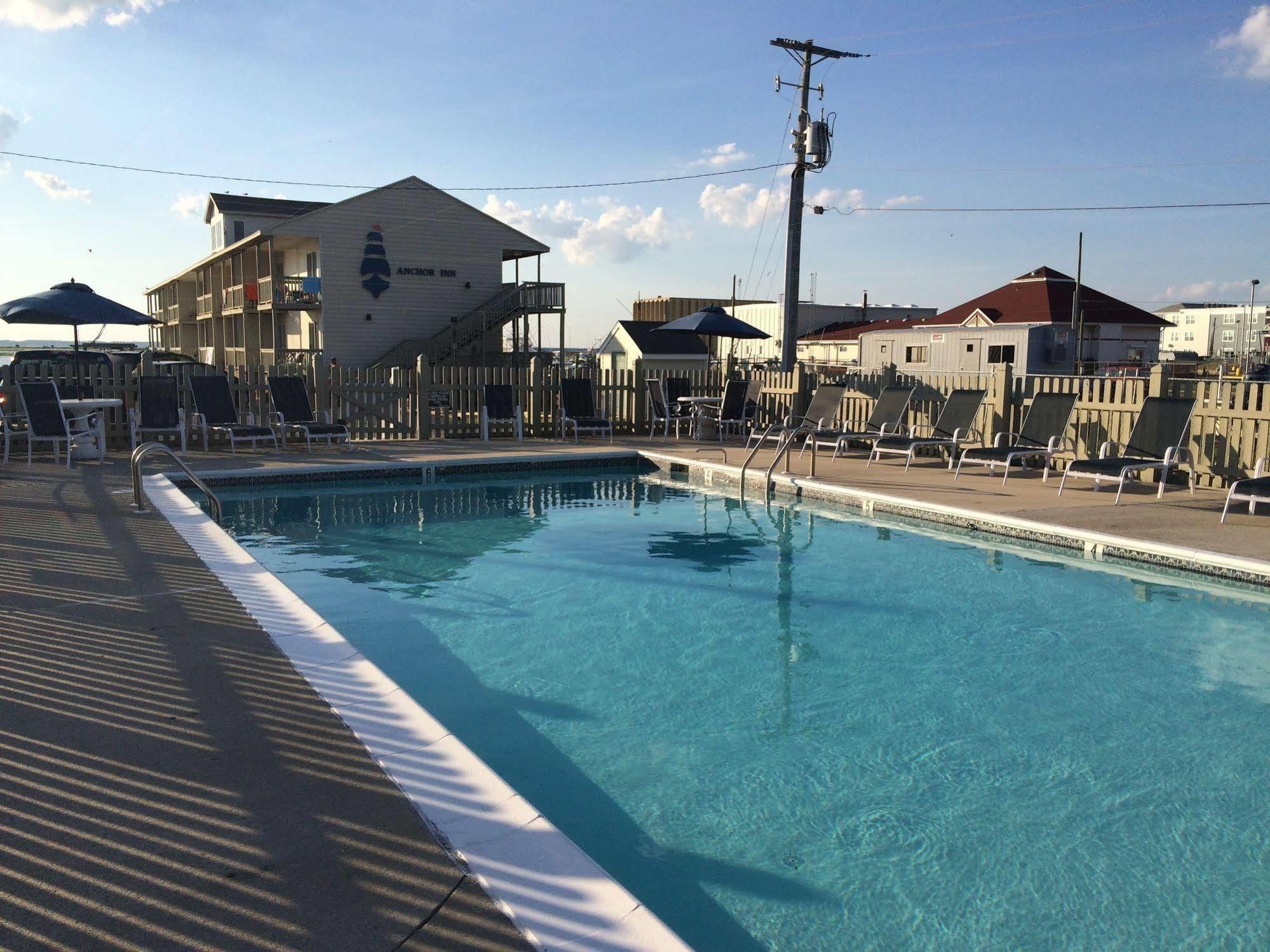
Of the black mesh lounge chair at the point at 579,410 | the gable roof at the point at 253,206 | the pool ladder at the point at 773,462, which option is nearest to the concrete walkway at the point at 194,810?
the pool ladder at the point at 773,462

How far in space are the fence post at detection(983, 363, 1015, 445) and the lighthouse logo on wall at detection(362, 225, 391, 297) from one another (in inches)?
810

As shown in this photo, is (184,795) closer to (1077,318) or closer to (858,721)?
(858,721)

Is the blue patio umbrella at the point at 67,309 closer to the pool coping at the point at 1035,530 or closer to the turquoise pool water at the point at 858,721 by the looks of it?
the turquoise pool water at the point at 858,721

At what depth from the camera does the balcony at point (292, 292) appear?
2762 cm

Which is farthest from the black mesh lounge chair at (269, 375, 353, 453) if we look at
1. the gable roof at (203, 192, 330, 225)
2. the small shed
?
the small shed

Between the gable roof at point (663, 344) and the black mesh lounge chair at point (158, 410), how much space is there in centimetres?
3053

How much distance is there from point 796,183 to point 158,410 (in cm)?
1138

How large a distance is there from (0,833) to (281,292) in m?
28.0

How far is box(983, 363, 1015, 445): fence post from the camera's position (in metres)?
12.2

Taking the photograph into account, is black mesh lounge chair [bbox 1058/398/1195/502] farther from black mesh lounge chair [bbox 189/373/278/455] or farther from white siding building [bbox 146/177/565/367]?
white siding building [bbox 146/177/565/367]

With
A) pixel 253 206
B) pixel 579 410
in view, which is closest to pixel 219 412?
pixel 579 410

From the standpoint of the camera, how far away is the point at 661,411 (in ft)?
54.3

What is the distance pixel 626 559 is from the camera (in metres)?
7.95

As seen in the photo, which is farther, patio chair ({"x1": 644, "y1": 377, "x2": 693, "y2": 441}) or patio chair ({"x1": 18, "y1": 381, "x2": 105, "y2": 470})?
patio chair ({"x1": 644, "y1": 377, "x2": 693, "y2": 441})
